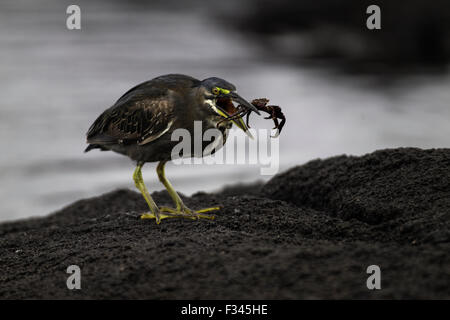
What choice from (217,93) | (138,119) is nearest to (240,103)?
(217,93)

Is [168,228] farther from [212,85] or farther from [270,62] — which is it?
[270,62]

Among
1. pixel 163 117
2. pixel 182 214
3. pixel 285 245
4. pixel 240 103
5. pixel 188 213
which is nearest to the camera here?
pixel 285 245

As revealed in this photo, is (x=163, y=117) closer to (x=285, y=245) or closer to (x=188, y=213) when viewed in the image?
(x=188, y=213)

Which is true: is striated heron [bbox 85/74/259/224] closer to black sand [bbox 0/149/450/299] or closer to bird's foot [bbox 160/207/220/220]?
bird's foot [bbox 160/207/220/220]

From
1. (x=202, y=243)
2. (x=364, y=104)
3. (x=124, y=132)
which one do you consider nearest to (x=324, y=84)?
(x=364, y=104)

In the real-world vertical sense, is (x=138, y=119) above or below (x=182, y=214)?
above

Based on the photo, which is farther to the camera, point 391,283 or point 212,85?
point 212,85

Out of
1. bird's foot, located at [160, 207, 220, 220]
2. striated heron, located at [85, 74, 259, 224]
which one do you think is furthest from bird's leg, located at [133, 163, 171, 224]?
bird's foot, located at [160, 207, 220, 220]
